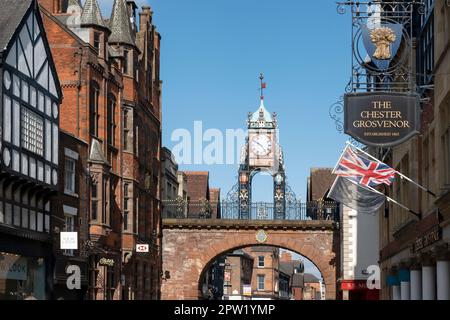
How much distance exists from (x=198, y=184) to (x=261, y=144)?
28.9 meters

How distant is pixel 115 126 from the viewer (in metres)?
44.8

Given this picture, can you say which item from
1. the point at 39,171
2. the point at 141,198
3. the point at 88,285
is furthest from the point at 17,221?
the point at 141,198

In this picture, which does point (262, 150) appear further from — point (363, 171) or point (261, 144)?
point (363, 171)

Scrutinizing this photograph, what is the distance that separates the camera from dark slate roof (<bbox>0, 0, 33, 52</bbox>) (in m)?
29.6

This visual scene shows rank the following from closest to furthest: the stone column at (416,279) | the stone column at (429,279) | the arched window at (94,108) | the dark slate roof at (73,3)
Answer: the stone column at (429,279) → the stone column at (416,279) → the arched window at (94,108) → the dark slate roof at (73,3)

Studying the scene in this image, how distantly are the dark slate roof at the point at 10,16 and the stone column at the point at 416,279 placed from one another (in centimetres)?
1466

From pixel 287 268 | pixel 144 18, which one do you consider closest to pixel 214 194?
pixel 144 18

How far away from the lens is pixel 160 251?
57406 millimetres

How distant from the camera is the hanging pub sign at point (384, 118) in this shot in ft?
72.3

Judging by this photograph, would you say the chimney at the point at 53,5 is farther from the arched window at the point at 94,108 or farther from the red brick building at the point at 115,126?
the arched window at the point at 94,108

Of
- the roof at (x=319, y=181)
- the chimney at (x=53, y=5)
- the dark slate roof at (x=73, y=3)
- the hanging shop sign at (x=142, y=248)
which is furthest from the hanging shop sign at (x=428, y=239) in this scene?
the roof at (x=319, y=181)

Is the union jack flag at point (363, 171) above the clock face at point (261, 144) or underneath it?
underneath

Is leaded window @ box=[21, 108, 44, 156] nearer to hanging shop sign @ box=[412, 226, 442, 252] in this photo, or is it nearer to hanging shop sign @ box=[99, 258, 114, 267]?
hanging shop sign @ box=[99, 258, 114, 267]
